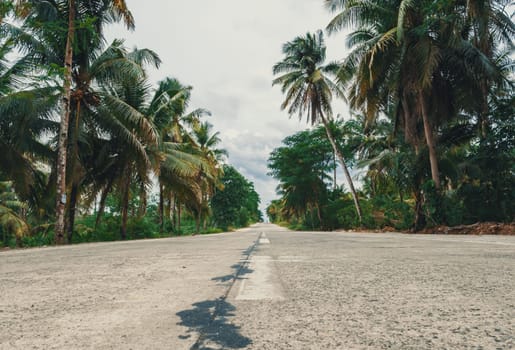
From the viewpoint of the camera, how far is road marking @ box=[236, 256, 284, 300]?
151 cm

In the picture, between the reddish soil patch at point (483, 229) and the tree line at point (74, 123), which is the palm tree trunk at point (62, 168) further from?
the reddish soil patch at point (483, 229)

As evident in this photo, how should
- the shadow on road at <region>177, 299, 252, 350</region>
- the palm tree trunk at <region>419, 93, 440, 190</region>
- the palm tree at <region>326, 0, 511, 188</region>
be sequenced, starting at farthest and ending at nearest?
the palm tree trunk at <region>419, 93, 440, 190</region>
the palm tree at <region>326, 0, 511, 188</region>
the shadow on road at <region>177, 299, 252, 350</region>

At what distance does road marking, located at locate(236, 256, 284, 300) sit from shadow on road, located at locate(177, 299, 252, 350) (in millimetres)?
178

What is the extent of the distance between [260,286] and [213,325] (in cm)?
73

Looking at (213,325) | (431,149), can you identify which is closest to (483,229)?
(431,149)

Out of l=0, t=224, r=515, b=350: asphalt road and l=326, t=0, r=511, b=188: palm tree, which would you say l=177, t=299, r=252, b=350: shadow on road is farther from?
l=326, t=0, r=511, b=188: palm tree

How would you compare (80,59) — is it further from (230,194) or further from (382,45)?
(230,194)

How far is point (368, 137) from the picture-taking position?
82.5ft

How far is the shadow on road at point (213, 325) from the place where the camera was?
0.89 meters

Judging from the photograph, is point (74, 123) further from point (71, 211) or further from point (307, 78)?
point (307, 78)

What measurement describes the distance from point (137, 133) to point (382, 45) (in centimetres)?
972

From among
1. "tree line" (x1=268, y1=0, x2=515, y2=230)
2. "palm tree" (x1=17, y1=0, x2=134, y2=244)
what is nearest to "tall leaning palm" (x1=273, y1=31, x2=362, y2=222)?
"tree line" (x1=268, y1=0, x2=515, y2=230)

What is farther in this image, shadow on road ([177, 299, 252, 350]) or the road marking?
the road marking

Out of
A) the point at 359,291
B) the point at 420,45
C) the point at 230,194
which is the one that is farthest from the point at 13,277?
the point at 230,194
